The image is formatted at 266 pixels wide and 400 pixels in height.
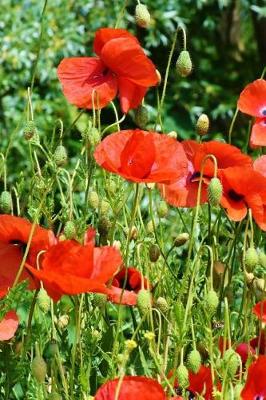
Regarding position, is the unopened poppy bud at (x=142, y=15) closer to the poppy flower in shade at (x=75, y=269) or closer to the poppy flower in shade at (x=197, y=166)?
the poppy flower in shade at (x=197, y=166)

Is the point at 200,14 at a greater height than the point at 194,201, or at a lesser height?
lesser

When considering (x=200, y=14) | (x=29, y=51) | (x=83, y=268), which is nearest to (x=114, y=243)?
(x=83, y=268)

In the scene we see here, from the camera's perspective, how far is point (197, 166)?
142 centimetres

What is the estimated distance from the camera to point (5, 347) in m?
1.34

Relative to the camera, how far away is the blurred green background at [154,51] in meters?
3.46

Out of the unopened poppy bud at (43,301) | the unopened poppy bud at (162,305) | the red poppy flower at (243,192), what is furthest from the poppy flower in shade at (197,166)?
the unopened poppy bud at (43,301)

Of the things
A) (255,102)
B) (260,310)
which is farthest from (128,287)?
(255,102)

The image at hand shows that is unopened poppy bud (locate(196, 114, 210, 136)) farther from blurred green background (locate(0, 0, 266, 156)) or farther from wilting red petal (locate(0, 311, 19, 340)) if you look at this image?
blurred green background (locate(0, 0, 266, 156))

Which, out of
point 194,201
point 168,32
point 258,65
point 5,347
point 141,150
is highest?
point 141,150

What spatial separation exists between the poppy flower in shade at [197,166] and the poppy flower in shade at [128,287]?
97mm

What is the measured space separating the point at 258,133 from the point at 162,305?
30cm

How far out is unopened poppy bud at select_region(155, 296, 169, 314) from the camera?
1.33 metres

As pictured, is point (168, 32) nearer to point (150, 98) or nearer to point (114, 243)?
point (150, 98)

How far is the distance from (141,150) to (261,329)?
0.79ft
